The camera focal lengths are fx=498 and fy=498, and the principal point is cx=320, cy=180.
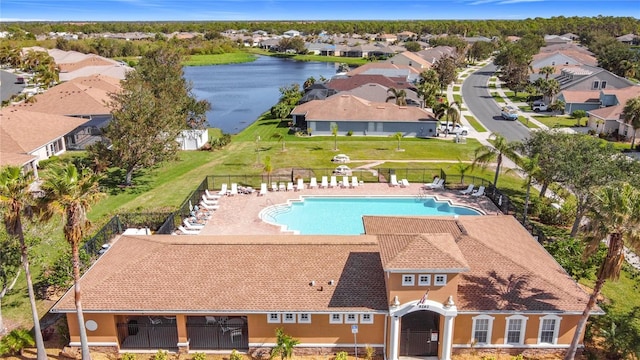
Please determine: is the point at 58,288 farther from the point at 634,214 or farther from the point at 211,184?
the point at 634,214

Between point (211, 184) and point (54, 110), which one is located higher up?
point (54, 110)

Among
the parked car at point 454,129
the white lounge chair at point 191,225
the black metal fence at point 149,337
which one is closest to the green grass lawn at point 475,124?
the parked car at point 454,129

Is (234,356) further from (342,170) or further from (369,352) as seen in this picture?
(342,170)

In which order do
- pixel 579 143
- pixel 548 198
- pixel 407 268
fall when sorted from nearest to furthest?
pixel 407 268, pixel 579 143, pixel 548 198

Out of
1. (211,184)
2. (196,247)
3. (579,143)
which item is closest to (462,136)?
(579,143)

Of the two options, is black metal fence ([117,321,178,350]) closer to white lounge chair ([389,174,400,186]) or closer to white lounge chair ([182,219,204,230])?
white lounge chair ([182,219,204,230])

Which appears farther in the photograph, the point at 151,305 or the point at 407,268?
the point at 151,305

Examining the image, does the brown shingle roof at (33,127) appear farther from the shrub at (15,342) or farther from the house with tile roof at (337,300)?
the house with tile roof at (337,300)

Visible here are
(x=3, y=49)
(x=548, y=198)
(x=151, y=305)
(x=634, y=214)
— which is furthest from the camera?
(x=3, y=49)
